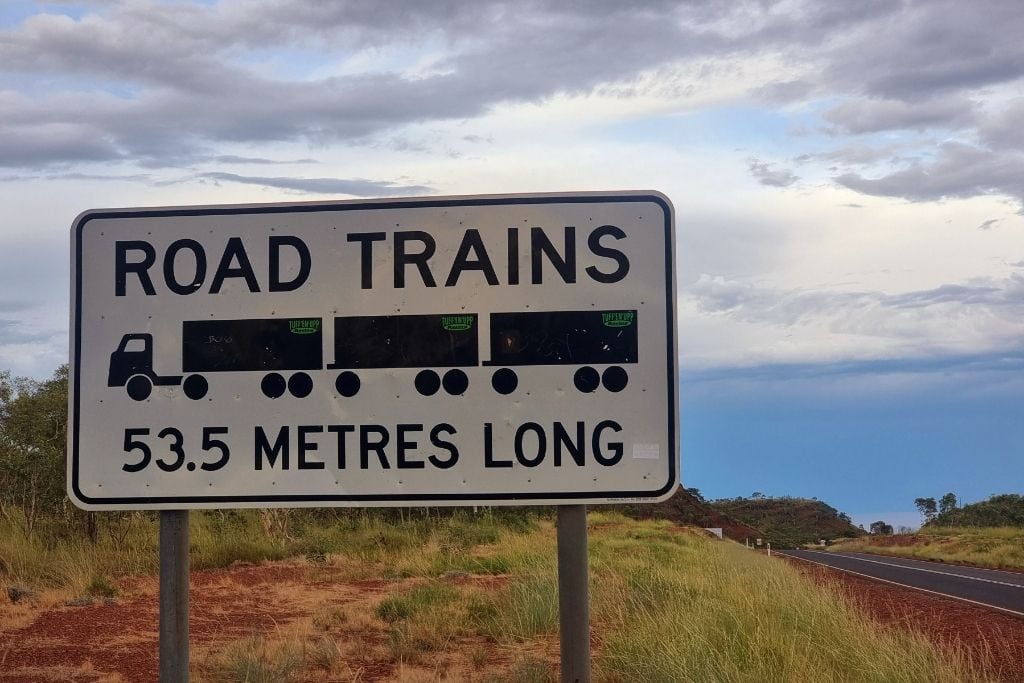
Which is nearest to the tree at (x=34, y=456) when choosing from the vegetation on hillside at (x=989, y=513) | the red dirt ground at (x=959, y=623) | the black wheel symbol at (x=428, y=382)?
the red dirt ground at (x=959, y=623)

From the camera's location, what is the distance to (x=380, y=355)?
11.8ft

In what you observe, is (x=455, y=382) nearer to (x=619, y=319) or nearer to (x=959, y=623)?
(x=619, y=319)

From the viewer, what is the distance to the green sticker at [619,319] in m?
3.52

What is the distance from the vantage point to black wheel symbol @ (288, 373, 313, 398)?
362cm

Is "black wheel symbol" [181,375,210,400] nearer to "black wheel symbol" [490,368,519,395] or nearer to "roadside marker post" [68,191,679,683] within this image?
"roadside marker post" [68,191,679,683]

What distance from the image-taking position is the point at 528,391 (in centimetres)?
355

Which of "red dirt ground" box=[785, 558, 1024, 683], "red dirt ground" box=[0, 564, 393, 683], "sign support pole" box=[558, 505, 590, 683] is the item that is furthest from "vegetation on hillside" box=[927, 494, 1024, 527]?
"sign support pole" box=[558, 505, 590, 683]

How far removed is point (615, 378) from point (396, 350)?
0.76 metres

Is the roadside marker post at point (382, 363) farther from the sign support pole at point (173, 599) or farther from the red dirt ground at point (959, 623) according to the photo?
the red dirt ground at point (959, 623)

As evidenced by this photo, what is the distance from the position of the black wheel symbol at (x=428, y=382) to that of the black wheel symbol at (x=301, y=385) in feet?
1.26

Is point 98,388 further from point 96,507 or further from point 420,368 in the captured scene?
point 420,368

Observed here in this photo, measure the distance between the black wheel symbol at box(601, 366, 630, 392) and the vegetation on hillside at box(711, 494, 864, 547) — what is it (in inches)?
2888

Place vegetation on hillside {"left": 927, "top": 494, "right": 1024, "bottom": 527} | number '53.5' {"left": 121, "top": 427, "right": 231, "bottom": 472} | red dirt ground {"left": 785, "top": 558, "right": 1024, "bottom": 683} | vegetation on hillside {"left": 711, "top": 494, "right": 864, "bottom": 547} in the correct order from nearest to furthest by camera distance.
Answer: number '53.5' {"left": 121, "top": 427, "right": 231, "bottom": 472} → red dirt ground {"left": 785, "top": 558, "right": 1024, "bottom": 683} → vegetation on hillside {"left": 927, "top": 494, "right": 1024, "bottom": 527} → vegetation on hillside {"left": 711, "top": 494, "right": 864, "bottom": 547}

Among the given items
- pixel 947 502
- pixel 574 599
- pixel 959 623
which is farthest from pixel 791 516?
pixel 574 599
